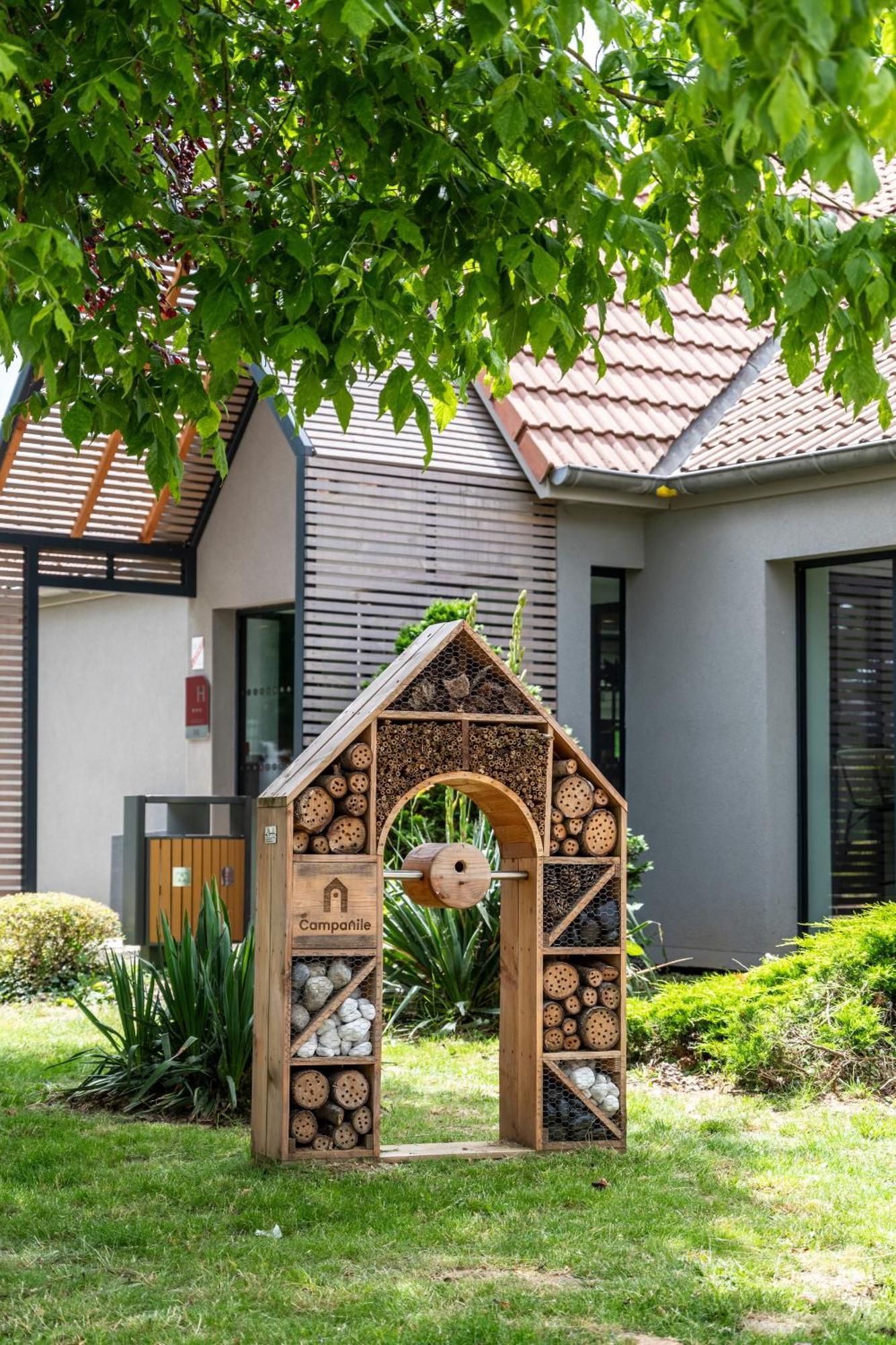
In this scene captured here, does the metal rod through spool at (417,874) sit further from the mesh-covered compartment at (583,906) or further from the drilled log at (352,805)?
the drilled log at (352,805)

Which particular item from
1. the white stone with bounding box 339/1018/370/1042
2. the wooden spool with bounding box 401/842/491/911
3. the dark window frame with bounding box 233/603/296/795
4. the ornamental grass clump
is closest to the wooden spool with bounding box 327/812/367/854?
the wooden spool with bounding box 401/842/491/911

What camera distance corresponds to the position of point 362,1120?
6.14m

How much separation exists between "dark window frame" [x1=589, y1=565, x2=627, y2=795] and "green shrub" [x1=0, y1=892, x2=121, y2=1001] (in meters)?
3.98

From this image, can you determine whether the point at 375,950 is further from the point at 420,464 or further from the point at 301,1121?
the point at 420,464

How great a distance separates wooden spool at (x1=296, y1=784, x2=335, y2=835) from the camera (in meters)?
6.14

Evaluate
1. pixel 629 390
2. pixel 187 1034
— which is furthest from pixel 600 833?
pixel 629 390

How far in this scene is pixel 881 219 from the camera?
4.96m

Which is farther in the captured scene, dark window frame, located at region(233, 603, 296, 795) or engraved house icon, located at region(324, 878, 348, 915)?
dark window frame, located at region(233, 603, 296, 795)

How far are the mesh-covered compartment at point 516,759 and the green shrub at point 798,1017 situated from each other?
1971mm

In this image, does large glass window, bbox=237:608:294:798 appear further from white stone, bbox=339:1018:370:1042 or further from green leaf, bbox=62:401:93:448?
green leaf, bbox=62:401:93:448

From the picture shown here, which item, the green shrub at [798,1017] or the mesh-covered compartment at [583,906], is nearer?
the mesh-covered compartment at [583,906]

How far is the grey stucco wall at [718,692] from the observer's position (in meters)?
11.1

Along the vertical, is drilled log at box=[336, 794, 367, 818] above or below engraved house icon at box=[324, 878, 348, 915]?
above

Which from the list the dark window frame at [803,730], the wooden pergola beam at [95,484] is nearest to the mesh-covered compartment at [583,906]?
the dark window frame at [803,730]
